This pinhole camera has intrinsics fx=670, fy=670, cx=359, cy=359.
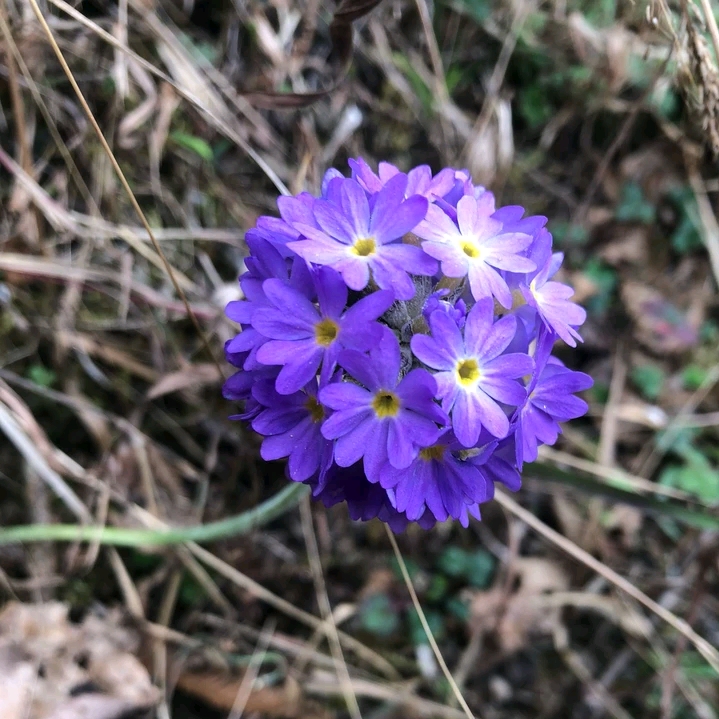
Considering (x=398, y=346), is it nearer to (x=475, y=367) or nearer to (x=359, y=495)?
(x=475, y=367)

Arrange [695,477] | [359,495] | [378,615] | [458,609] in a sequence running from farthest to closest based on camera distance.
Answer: [695,477]
[458,609]
[378,615]
[359,495]

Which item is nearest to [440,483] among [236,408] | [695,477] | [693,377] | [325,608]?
[236,408]

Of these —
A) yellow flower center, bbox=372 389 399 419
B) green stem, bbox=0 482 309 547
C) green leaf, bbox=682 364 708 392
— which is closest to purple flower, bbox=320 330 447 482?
yellow flower center, bbox=372 389 399 419

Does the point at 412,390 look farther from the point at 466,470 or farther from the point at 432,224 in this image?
the point at 432,224

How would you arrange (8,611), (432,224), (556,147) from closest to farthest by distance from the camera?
(432,224) < (8,611) < (556,147)

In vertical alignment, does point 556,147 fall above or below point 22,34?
below

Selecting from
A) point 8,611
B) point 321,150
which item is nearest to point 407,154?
point 321,150
